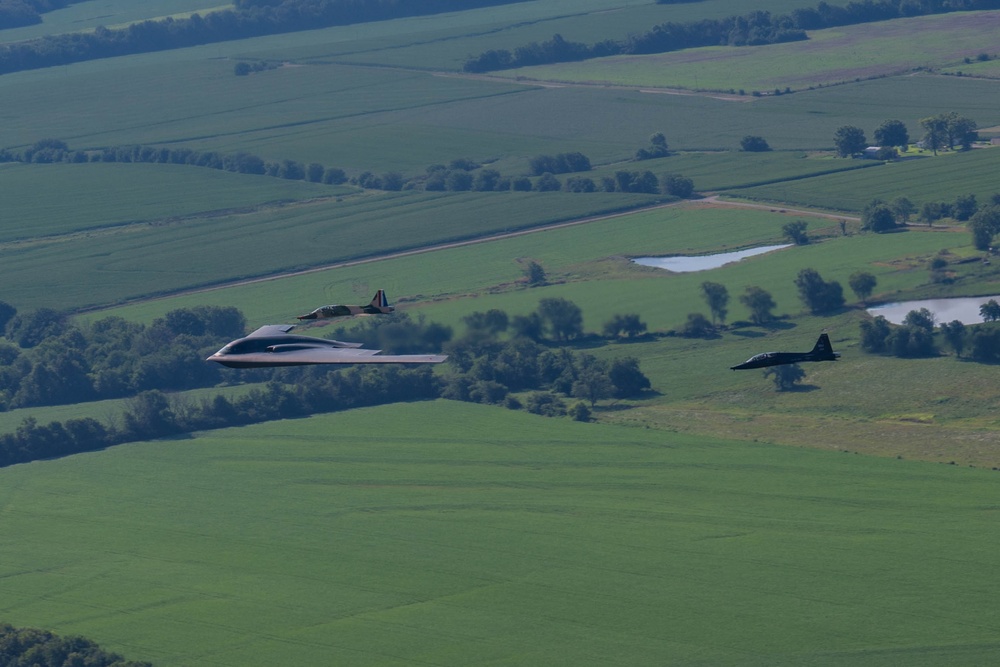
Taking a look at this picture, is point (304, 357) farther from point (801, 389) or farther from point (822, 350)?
point (801, 389)

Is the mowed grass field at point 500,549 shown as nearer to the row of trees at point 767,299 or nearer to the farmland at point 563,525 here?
the farmland at point 563,525

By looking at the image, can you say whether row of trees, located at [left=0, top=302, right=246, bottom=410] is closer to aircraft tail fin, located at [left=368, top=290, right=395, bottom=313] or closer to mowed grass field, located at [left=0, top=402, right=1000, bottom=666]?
mowed grass field, located at [left=0, top=402, right=1000, bottom=666]

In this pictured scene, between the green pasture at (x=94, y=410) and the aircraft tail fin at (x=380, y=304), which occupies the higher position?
the aircraft tail fin at (x=380, y=304)

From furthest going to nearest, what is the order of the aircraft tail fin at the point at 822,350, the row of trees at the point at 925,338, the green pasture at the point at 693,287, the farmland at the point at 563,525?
the green pasture at the point at 693,287 < the row of trees at the point at 925,338 < the farmland at the point at 563,525 < the aircraft tail fin at the point at 822,350

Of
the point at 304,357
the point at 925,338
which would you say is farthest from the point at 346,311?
the point at 925,338

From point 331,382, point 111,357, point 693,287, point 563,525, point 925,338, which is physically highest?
point 111,357

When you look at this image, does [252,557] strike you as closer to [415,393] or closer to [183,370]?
[415,393]

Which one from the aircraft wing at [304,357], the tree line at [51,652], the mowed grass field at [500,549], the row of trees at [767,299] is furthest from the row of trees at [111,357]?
the aircraft wing at [304,357]
